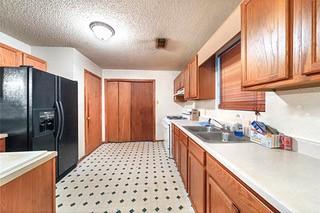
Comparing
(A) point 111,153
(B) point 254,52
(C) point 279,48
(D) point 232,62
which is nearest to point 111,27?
(D) point 232,62

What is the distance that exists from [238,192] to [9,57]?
128 inches

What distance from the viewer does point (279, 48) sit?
934 mm

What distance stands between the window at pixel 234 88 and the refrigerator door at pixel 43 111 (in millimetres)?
A: 2473

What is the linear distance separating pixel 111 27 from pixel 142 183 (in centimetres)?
229

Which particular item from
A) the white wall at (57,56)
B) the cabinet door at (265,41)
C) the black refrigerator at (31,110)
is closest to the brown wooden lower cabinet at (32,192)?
the black refrigerator at (31,110)

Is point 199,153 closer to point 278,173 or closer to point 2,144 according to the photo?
point 278,173

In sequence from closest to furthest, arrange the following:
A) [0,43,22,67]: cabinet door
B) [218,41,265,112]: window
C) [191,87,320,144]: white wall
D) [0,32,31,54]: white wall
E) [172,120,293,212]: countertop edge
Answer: [172,120,293,212]: countertop edge < [191,87,320,144]: white wall < [218,41,265,112]: window < [0,43,22,67]: cabinet door < [0,32,31,54]: white wall

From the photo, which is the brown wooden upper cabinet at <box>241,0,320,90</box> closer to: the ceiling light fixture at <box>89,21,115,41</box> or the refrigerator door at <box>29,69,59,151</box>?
the ceiling light fixture at <box>89,21,115,41</box>

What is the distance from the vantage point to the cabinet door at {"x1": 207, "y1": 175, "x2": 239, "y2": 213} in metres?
0.93

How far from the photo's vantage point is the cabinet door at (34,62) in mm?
2585

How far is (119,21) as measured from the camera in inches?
83.7

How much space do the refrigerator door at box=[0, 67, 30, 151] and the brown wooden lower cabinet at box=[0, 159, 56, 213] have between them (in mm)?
1279

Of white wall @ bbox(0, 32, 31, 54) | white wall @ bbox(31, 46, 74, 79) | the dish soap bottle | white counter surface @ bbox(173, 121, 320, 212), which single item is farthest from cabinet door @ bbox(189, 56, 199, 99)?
white wall @ bbox(0, 32, 31, 54)

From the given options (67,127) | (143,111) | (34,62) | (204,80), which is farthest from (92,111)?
(204,80)
